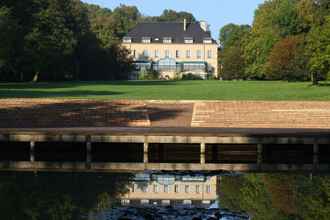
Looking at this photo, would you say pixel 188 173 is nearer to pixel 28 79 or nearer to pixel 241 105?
pixel 241 105

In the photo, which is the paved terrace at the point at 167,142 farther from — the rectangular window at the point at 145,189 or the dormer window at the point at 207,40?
the dormer window at the point at 207,40

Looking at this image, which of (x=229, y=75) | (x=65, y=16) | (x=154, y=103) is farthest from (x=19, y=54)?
(x=229, y=75)

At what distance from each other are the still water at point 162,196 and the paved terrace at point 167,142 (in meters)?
1.53

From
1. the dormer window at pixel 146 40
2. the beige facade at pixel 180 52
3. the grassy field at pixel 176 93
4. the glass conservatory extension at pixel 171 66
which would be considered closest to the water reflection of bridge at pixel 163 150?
the grassy field at pixel 176 93

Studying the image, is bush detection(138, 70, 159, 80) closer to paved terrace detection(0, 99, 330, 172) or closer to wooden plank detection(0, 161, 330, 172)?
paved terrace detection(0, 99, 330, 172)

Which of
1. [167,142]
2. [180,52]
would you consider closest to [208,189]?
[167,142]

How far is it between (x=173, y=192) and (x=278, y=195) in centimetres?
221

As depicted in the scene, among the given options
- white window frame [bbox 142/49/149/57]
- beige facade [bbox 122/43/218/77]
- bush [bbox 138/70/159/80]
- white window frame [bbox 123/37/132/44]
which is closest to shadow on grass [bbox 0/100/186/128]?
bush [bbox 138/70/159/80]

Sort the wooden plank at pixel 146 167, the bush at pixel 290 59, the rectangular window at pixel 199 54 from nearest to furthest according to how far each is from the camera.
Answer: the wooden plank at pixel 146 167 < the bush at pixel 290 59 < the rectangular window at pixel 199 54

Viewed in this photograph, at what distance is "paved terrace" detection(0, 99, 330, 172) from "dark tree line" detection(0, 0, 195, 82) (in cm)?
3280

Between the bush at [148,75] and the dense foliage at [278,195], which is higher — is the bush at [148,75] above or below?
below

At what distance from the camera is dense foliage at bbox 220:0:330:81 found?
58.1m

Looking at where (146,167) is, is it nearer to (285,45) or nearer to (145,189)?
(145,189)

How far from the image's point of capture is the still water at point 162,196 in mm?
12891
